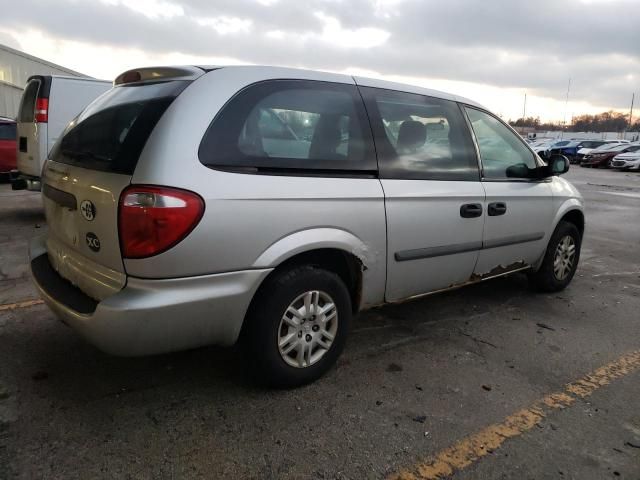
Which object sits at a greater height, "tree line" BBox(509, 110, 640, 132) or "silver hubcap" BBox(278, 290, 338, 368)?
"tree line" BBox(509, 110, 640, 132)

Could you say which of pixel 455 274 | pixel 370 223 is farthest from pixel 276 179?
pixel 455 274

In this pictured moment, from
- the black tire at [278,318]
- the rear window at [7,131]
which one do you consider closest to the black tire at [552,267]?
the black tire at [278,318]

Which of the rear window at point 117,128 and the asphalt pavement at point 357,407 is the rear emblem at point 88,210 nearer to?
the rear window at point 117,128

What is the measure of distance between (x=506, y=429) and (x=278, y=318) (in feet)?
4.22

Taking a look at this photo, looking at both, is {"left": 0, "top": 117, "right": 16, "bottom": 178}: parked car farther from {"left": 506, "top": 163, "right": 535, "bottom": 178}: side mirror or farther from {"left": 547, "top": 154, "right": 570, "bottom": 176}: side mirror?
{"left": 547, "top": 154, "right": 570, "bottom": 176}: side mirror

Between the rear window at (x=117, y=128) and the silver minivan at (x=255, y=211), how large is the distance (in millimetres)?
13

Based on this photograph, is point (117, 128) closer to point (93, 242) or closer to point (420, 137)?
point (93, 242)

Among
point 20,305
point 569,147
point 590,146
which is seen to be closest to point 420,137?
point 20,305

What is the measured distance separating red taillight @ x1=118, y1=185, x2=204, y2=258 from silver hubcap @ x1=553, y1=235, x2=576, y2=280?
365 centimetres

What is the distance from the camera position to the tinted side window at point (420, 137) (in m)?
3.22

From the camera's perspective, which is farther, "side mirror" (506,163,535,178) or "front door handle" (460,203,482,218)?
"side mirror" (506,163,535,178)

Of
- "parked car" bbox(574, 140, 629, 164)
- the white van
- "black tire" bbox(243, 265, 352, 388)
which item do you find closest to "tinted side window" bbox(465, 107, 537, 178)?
"black tire" bbox(243, 265, 352, 388)

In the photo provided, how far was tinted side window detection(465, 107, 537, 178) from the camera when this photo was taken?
391 cm

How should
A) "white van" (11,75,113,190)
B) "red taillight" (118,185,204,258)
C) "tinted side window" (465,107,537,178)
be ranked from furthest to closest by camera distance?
"white van" (11,75,113,190), "tinted side window" (465,107,537,178), "red taillight" (118,185,204,258)
